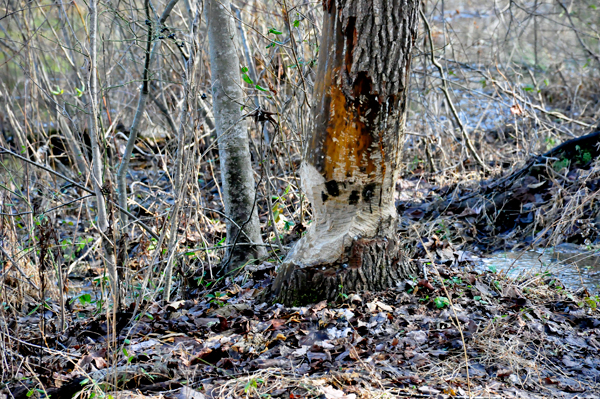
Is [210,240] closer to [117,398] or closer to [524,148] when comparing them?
[117,398]

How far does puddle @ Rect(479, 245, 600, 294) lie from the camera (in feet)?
13.0

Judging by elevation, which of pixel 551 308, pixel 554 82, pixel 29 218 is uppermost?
pixel 554 82

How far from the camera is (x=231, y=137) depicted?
4195 millimetres

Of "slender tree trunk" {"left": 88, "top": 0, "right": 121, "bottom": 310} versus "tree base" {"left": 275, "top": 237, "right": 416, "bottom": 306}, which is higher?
"slender tree trunk" {"left": 88, "top": 0, "right": 121, "bottom": 310}

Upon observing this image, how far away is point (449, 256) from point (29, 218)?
3.92m

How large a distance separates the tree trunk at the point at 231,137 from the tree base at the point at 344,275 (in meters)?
0.94

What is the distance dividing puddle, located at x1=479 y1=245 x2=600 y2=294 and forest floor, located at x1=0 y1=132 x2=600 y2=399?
5.4 inches

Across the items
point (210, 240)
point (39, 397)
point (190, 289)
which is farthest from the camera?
point (210, 240)

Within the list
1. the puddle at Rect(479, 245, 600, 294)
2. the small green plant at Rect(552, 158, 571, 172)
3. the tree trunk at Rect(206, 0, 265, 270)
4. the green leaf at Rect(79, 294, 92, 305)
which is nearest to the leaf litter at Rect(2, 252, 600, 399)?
the puddle at Rect(479, 245, 600, 294)

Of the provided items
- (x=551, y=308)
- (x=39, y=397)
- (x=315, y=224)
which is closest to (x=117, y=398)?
(x=39, y=397)

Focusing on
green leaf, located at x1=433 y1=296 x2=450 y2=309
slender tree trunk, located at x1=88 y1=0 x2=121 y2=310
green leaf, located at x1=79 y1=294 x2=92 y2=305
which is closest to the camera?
slender tree trunk, located at x1=88 y1=0 x2=121 y2=310

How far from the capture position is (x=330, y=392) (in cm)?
221

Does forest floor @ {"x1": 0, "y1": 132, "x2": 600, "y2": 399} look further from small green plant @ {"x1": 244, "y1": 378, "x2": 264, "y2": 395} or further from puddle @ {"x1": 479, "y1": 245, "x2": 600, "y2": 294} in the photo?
puddle @ {"x1": 479, "y1": 245, "x2": 600, "y2": 294}

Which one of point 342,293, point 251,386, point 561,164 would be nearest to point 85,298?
point 342,293
